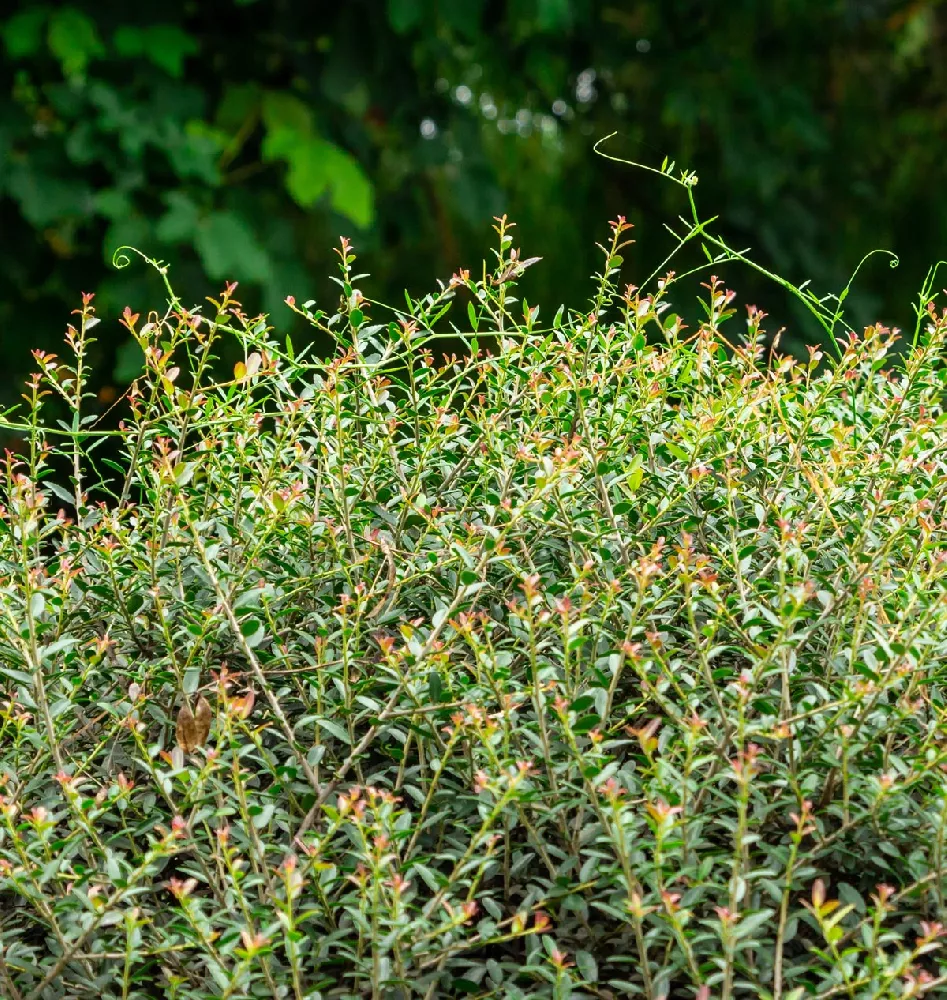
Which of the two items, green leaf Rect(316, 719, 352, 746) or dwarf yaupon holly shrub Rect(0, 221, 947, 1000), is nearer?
dwarf yaupon holly shrub Rect(0, 221, 947, 1000)

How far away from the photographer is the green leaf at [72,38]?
4.95 metres

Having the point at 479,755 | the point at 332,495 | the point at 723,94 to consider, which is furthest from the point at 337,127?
the point at 479,755

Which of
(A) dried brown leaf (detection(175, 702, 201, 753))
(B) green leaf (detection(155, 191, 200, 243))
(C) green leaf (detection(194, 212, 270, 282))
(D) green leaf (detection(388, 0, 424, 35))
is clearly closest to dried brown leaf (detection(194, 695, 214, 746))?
(A) dried brown leaf (detection(175, 702, 201, 753))

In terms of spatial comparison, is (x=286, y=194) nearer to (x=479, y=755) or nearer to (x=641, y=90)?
(x=641, y=90)

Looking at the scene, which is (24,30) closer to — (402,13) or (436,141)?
(402,13)

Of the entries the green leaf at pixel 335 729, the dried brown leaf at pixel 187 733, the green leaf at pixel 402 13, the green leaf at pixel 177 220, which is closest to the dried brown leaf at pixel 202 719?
the dried brown leaf at pixel 187 733

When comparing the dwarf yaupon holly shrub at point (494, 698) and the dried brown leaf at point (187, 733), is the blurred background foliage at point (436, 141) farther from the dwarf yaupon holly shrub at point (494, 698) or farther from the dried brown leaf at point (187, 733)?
the dried brown leaf at point (187, 733)

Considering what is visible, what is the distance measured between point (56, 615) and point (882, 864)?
43.4 inches

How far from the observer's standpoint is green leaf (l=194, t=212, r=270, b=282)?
504 centimetres

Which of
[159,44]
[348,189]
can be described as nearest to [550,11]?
[348,189]

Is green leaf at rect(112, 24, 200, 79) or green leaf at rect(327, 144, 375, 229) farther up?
green leaf at rect(112, 24, 200, 79)

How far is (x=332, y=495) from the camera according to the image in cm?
184

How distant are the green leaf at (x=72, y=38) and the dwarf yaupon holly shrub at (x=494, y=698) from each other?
11.4 feet

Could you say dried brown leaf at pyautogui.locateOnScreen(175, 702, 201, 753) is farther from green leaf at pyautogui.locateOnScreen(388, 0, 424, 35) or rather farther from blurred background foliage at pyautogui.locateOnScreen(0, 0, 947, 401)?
green leaf at pyautogui.locateOnScreen(388, 0, 424, 35)
